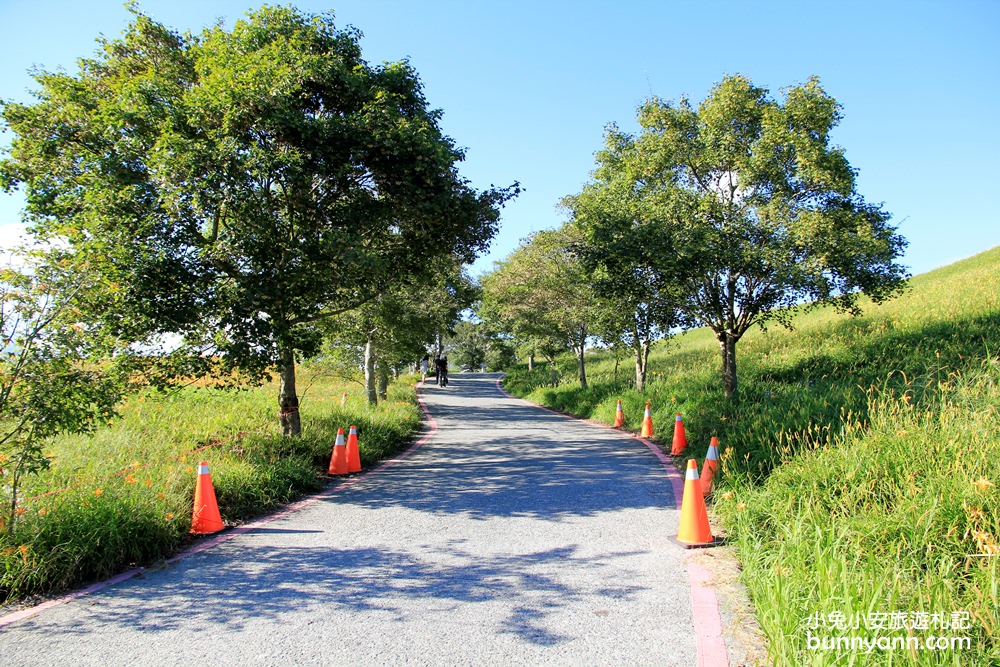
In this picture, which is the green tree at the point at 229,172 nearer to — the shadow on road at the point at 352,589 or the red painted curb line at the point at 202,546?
the red painted curb line at the point at 202,546

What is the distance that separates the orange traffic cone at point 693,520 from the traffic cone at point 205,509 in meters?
4.48

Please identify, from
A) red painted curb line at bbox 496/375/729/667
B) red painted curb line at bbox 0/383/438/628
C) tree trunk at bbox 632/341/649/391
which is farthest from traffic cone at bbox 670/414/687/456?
tree trunk at bbox 632/341/649/391

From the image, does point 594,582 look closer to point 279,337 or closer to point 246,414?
point 279,337

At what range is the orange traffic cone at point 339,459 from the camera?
8742 mm

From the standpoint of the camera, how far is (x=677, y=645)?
10.9 feet

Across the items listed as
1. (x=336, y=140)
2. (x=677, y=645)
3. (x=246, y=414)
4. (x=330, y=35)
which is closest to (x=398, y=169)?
(x=336, y=140)

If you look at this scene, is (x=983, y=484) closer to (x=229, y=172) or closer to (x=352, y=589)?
(x=352, y=589)

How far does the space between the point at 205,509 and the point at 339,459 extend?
125 inches

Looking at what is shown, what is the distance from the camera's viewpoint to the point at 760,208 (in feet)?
35.6

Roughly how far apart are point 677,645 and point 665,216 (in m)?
8.90

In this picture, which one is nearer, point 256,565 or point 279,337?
point 256,565

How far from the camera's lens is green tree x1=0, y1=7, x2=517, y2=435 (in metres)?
6.57

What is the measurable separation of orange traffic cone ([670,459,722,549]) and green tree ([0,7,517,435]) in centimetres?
456

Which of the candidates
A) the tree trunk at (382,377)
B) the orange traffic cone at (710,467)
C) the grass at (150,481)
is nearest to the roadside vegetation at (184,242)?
the grass at (150,481)
